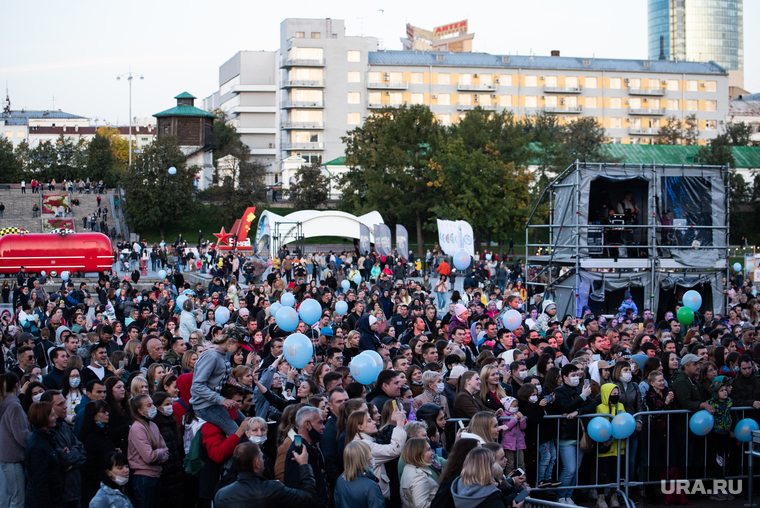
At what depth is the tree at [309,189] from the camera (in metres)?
64.4

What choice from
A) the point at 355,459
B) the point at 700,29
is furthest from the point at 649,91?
the point at 700,29

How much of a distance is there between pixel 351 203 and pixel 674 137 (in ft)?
128

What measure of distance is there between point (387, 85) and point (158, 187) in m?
34.2

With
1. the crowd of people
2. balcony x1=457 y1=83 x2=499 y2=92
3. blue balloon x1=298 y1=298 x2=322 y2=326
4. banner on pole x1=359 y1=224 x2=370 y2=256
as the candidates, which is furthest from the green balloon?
balcony x1=457 y1=83 x2=499 y2=92

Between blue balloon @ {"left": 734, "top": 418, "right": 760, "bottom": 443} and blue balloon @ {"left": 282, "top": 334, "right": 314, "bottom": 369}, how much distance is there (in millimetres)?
4944

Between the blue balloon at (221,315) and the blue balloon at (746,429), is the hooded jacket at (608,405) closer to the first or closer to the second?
the blue balloon at (746,429)

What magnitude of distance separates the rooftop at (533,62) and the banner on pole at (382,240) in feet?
177

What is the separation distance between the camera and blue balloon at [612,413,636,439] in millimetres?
7785

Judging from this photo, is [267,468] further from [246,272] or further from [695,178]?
[246,272]

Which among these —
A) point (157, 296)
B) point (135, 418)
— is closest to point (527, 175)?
point (157, 296)

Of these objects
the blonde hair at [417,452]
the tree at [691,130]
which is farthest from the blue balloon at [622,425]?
the tree at [691,130]

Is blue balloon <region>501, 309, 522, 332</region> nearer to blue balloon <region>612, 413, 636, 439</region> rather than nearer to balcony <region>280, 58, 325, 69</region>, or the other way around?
blue balloon <region>612, 413, 636, 439</region>

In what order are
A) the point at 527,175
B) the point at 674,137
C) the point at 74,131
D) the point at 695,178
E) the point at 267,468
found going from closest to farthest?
1. the point at 267,468
2. the point at 695,178
3. the point at 527,175
4. the point at 674,137
5. the point at 74,131

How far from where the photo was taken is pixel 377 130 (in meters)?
59.7
